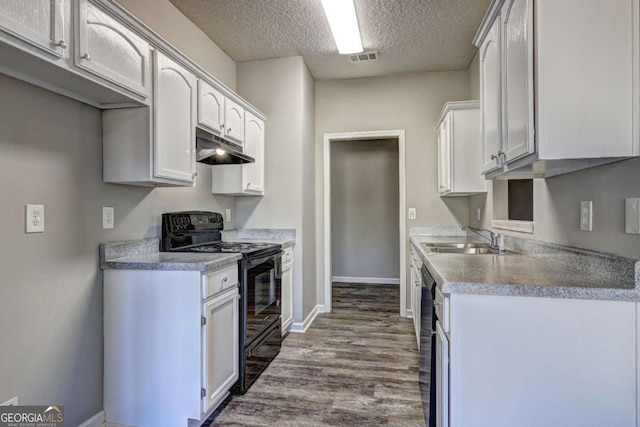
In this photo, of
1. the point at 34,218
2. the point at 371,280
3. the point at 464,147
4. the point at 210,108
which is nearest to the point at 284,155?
the point at 210,108

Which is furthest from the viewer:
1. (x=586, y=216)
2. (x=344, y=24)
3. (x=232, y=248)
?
(x=344, y=24)

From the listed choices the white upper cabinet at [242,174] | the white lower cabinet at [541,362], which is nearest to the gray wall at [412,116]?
the white upper cabinet at [242,174]

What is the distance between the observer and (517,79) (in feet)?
4.73

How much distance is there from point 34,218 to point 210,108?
51.8 inches

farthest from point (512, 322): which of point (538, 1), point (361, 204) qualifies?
point (361, 204)

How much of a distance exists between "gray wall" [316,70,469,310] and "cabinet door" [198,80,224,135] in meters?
1.66

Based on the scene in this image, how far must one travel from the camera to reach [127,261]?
1.90 meters

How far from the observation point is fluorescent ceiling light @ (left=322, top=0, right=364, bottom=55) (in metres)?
2.52

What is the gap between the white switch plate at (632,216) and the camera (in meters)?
1.19

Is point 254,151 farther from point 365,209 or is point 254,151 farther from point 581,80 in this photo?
point 365,209

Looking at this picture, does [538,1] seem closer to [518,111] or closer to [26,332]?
[518,111]

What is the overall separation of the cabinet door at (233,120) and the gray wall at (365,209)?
9.80 feet

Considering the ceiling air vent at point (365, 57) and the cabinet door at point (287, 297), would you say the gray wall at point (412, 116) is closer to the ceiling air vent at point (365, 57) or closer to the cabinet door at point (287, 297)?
Result: the ceiling air vent at point (365, 57)

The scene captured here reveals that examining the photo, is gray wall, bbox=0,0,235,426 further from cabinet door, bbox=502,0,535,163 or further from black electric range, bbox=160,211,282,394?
cabinet door, bbox=502,0,535,163
